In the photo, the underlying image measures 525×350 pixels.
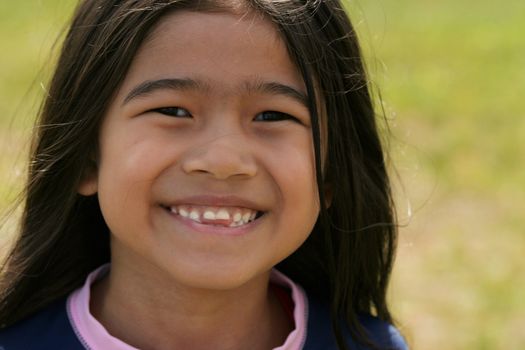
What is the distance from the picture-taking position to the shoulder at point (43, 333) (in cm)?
250

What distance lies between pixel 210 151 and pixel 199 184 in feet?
0.29

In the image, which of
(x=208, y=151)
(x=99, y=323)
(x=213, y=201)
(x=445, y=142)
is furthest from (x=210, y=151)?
(x=445, y=142)

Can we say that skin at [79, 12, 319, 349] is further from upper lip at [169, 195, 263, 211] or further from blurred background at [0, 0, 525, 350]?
blurred background at [0, 0, 525, 350]

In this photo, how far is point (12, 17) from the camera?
9.29m

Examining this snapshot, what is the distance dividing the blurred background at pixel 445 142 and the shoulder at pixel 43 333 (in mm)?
508

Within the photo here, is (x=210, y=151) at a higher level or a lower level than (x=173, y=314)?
higher

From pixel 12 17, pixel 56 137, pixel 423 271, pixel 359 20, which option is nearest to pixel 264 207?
pixel 56 137

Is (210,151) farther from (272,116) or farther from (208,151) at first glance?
(272,116)

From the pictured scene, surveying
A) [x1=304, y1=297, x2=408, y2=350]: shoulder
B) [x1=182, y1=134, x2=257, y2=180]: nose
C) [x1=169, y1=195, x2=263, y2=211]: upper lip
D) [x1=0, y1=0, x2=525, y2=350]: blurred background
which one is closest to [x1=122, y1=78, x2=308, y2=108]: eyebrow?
[x1=182, y1=134, x2=257, y2=180]: nose

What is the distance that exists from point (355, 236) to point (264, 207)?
491 mm

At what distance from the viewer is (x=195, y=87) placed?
2.29 metres

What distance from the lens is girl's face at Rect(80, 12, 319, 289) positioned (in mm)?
2289

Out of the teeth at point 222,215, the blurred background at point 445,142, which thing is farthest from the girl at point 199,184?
the blurred background at point 445,142

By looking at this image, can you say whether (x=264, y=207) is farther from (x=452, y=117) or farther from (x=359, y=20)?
(x=452, y=117)
